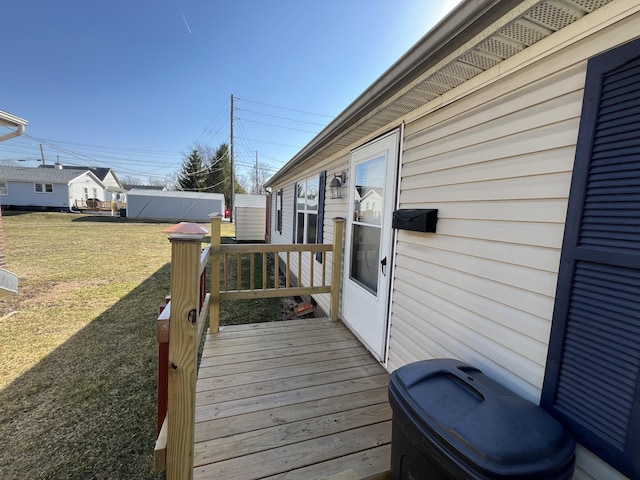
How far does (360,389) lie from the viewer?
2240mm

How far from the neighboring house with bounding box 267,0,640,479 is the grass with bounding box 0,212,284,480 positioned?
2348 millimetres

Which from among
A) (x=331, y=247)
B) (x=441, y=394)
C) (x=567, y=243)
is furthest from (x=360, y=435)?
(x=331, y=247)

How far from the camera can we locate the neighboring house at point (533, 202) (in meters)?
0.95

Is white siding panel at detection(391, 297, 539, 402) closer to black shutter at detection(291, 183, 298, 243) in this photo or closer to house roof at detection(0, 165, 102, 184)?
black shutter at detection(291, 183, 298, 243)

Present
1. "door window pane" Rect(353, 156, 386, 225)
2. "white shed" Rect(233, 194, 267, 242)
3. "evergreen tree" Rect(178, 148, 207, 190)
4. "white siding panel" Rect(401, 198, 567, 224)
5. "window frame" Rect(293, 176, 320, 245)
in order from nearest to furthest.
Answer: "white siding panel" Rect(401, 198, 567, 224), "door window pane" Rect(353, 156, 386, 225), "window frame" Rect(293, 176, 320, 245), "white shed" Rect(233, 194, 267, 242), "evergreen tree" Rect(178, 148, 207, 190)

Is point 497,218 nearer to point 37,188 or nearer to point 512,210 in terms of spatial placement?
point 512,210

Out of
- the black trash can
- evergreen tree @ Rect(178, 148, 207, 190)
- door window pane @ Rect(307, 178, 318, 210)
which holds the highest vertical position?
evergreen tree @ Rect(178, 148, 207, 190)

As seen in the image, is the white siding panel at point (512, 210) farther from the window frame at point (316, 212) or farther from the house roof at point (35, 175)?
the house roof at point (35, 175)

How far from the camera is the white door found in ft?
8.19

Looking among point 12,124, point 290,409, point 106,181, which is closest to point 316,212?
point 290,409

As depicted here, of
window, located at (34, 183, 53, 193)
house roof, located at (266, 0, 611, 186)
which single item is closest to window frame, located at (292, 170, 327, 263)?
house roof, located at (266, 0, 611, 186)

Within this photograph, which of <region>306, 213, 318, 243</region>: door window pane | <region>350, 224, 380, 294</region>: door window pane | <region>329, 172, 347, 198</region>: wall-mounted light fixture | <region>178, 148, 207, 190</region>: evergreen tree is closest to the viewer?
<region>350, 224, 380, 294</region>: door window pane

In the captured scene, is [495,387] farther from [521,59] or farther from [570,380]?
[521,59]

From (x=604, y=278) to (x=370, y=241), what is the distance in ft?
6.55
